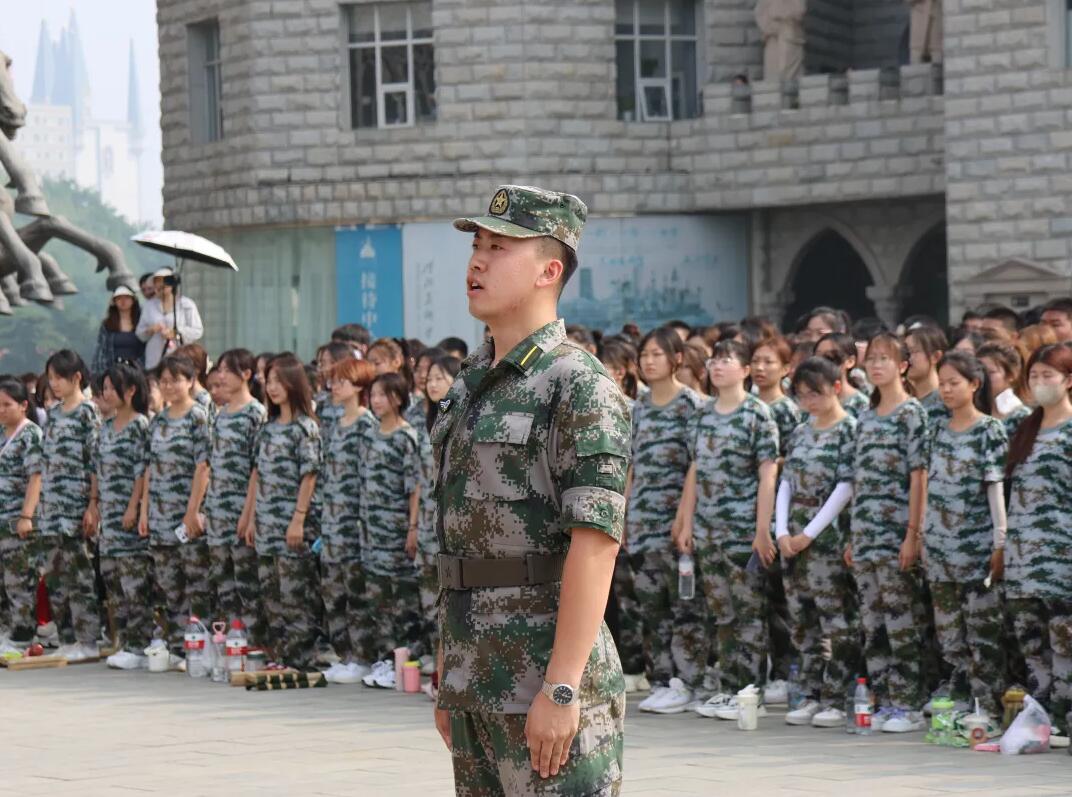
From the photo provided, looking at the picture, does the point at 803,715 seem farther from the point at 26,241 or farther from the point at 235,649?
the point at 26,241

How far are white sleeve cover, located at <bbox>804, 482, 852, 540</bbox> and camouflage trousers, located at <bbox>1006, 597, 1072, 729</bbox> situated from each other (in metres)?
1.11

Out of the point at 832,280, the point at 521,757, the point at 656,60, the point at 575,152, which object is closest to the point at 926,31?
the point at 656,60

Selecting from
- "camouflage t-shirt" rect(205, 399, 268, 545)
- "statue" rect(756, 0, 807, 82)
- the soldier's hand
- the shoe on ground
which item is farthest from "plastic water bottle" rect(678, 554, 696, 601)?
"statue" rect(756, 0, 807, 82)

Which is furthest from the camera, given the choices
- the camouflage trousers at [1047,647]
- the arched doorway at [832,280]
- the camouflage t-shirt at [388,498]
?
the arched doorway at [832,280]

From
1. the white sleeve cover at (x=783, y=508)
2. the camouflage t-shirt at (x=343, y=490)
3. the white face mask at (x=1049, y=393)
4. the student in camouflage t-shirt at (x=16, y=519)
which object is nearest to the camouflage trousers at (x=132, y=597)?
the student in camouflage t-shirt at (x=16, y=519)

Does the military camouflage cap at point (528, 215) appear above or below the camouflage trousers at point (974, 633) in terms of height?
above

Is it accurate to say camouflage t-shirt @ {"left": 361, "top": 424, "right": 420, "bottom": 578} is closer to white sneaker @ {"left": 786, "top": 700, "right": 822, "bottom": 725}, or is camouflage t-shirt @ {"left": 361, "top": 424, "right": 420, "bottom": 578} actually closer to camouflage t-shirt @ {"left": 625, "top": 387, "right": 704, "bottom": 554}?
camouflage t-shirt @ {"left": 625, "top": 387, "right": 704, "bottom": 554}

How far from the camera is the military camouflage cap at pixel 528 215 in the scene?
546cm

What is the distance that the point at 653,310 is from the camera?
29.6 meters

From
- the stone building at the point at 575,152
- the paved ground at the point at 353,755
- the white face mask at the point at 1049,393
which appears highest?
the stone building at the point at 575,152

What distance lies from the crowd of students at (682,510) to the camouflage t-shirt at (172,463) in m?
0.02

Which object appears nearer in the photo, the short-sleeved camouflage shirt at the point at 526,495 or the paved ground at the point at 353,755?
the short-sleeved camouflage shirt at the point at 526,495

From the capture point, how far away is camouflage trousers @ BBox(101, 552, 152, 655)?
13.9 m

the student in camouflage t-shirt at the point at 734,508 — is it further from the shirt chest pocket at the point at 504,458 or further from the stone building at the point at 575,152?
the stone building at the point at 575,152
